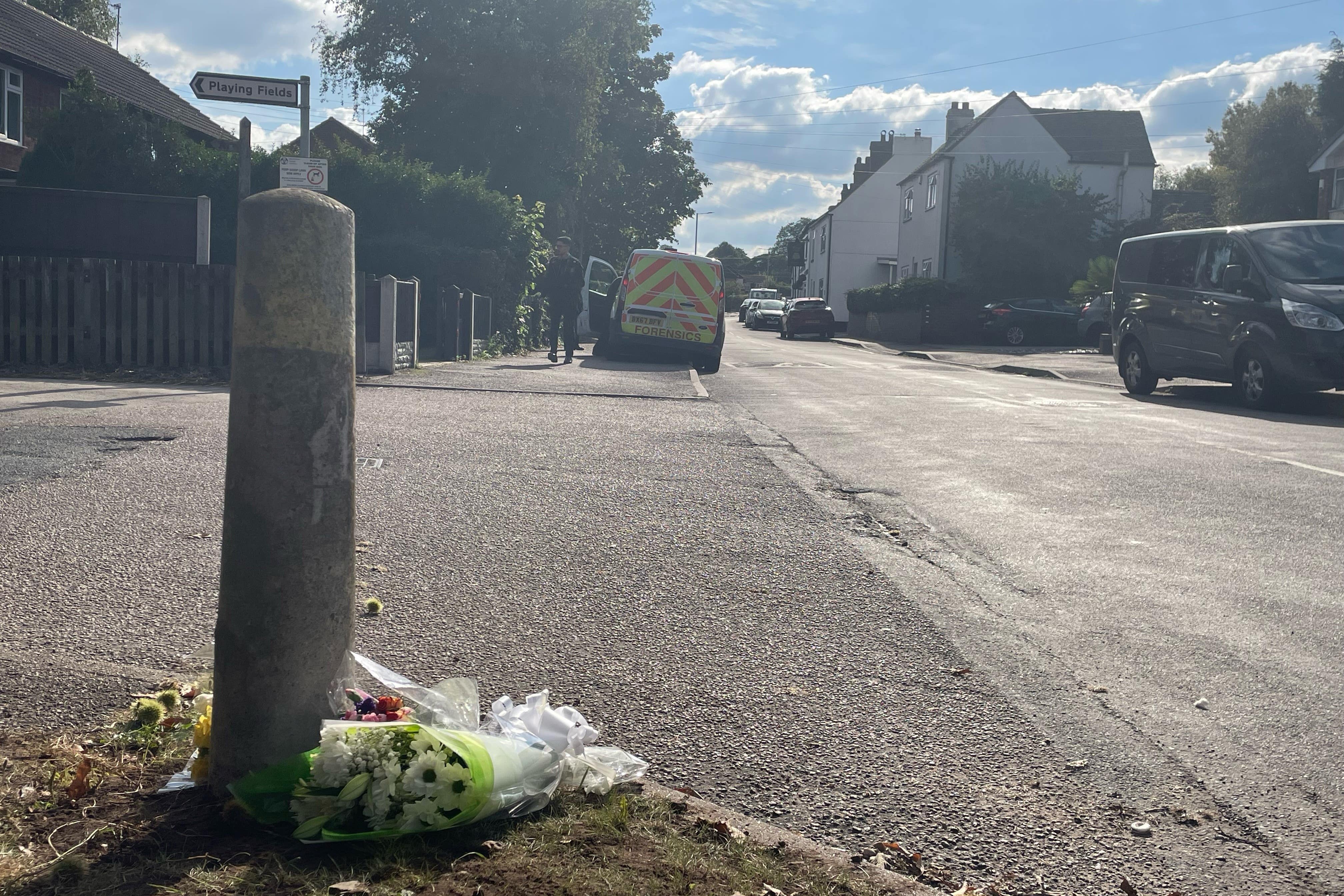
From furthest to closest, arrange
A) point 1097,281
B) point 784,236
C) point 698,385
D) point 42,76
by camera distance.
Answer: point 784,236 → point 1097,281 → point 42,76 → point 698,385

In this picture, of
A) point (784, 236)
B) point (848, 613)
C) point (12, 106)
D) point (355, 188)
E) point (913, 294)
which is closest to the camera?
point (848, 613)

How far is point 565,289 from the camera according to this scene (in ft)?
66.5

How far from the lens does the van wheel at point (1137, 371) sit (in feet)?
55.0

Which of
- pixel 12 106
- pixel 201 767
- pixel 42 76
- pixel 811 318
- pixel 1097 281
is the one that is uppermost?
pixel 42 76

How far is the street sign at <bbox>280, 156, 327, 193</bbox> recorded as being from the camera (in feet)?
37.6

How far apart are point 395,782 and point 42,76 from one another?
3293 cm

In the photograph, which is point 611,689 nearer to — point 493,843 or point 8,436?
point 493,843

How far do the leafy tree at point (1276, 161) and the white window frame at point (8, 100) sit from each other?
4471 cm

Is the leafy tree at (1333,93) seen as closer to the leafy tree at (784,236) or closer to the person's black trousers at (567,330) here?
the person's black trousers at (567,330)

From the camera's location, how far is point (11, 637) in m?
3.82

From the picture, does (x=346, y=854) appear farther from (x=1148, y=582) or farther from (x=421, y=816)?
(x=1148, y=582)

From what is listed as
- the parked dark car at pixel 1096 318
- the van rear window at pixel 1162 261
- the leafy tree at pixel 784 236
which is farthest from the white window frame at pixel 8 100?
the leafy tree at pixel 784 236

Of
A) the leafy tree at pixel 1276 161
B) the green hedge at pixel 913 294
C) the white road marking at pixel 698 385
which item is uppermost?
the leafy tree at pixel 1276 161

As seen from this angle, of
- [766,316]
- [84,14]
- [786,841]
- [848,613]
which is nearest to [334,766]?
[786,841]
